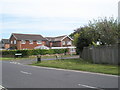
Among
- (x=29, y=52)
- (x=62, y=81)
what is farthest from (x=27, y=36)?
(x=62, y=81)

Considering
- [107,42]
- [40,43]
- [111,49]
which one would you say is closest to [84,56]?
[107,42]

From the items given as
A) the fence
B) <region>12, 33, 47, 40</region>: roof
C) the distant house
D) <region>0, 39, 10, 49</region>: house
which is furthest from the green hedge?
<region>0, 39, 10, 49</region>: house

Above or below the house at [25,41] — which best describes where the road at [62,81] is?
below

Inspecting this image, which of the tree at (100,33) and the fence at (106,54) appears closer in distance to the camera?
the fence at (106,54)

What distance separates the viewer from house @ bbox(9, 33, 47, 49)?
63.1 m

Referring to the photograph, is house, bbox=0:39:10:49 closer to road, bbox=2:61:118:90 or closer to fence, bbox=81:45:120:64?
fence, bbox=81:45:120:64

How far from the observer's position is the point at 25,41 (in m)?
64.4

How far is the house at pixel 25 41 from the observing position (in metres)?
63.1

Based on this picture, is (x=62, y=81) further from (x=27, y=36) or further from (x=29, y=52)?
(x=27, y=36)

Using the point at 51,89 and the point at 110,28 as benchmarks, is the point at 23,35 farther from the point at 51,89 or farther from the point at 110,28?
the point at 51,89

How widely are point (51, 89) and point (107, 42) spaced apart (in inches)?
694

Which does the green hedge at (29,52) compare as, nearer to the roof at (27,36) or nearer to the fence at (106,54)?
the roof at (27,36)

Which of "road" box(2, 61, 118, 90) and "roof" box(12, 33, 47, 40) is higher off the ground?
"roof" box(12, 33, 47, 40)

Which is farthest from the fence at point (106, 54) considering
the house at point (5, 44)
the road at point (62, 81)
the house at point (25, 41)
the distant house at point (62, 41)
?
the house at point (5, 44)
